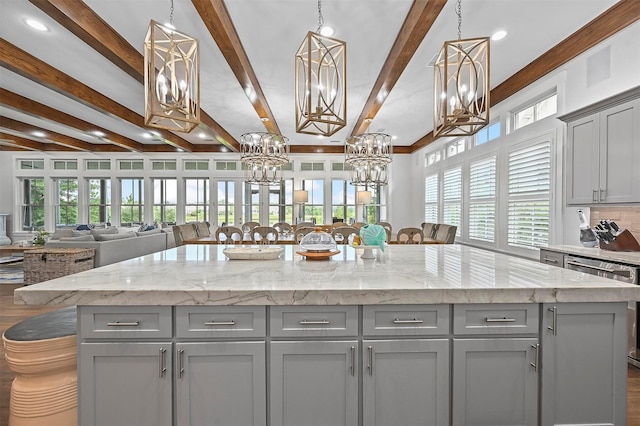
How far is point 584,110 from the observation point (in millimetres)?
2906

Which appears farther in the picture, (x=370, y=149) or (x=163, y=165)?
(x=163, y=165)

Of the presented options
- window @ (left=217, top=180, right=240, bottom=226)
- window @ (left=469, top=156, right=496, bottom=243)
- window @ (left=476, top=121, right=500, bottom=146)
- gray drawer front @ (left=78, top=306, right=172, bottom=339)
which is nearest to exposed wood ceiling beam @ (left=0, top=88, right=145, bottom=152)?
window @ (left=217, top=180, right=240, bottom=226)

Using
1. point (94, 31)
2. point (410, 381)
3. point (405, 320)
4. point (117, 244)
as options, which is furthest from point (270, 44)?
point (117, 244)

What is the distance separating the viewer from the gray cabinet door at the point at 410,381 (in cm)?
134

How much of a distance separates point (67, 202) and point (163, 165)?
302 cm

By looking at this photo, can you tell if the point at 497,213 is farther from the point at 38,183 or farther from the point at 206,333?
the point at 38,183

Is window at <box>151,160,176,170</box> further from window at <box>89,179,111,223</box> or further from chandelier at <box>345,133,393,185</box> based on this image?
chandelier at <box>345,133,393,185</box>

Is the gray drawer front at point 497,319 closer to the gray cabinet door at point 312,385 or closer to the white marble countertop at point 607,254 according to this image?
the gray cabinet door at point 312,385

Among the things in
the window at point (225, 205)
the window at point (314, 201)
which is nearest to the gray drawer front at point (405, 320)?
the window at point (314, 201)

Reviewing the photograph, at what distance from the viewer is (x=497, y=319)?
1.36 m

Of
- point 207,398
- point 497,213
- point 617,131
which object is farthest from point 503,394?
point 497,213

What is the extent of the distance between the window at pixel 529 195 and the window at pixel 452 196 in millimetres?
1579

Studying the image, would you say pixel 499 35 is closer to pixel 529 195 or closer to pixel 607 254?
pixel 529 195

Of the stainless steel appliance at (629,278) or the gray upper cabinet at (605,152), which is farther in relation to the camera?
the gray upper cabinet at (605,152)
